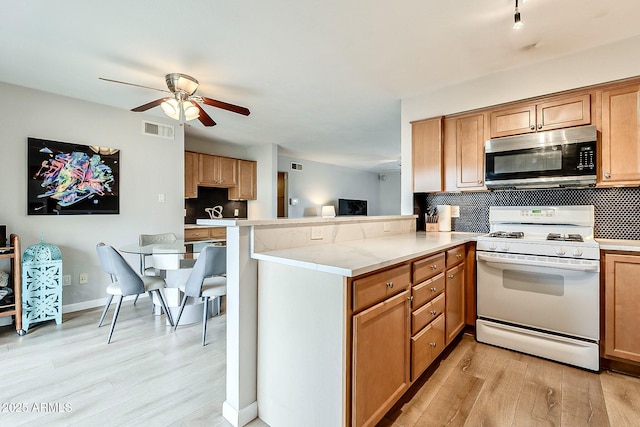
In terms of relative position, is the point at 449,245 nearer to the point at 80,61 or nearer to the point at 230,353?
the point at 230,353

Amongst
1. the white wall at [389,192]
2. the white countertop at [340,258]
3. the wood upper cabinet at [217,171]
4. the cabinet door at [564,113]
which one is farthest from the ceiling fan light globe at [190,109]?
the white wall at [389,192]

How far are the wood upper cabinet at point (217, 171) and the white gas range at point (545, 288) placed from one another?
430 cm

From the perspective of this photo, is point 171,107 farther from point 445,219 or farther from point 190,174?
point 445,219

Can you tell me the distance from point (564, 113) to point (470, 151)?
0.74 meters

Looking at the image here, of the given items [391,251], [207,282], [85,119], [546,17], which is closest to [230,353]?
[391,251]

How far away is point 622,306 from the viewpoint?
2010 millimetres

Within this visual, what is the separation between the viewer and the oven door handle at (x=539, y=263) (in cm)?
204

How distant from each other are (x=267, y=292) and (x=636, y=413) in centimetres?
215

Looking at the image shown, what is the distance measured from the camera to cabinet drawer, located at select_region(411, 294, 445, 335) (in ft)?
5.74

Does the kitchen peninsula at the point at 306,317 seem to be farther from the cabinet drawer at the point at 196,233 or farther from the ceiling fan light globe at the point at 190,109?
the cabinet drawer at the point at 196,233

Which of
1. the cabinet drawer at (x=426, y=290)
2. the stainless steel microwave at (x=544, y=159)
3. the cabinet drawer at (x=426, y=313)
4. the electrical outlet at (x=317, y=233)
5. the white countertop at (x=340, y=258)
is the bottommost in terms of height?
the cabinet drawer at (x=426, y=313)

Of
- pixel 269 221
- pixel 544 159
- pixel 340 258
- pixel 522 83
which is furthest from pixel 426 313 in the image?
pixel 522 83

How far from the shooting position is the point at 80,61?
249 cm

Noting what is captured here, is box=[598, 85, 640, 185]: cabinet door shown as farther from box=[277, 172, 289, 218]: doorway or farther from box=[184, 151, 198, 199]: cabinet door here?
box=[277, 172, 289, 218]: doorway
